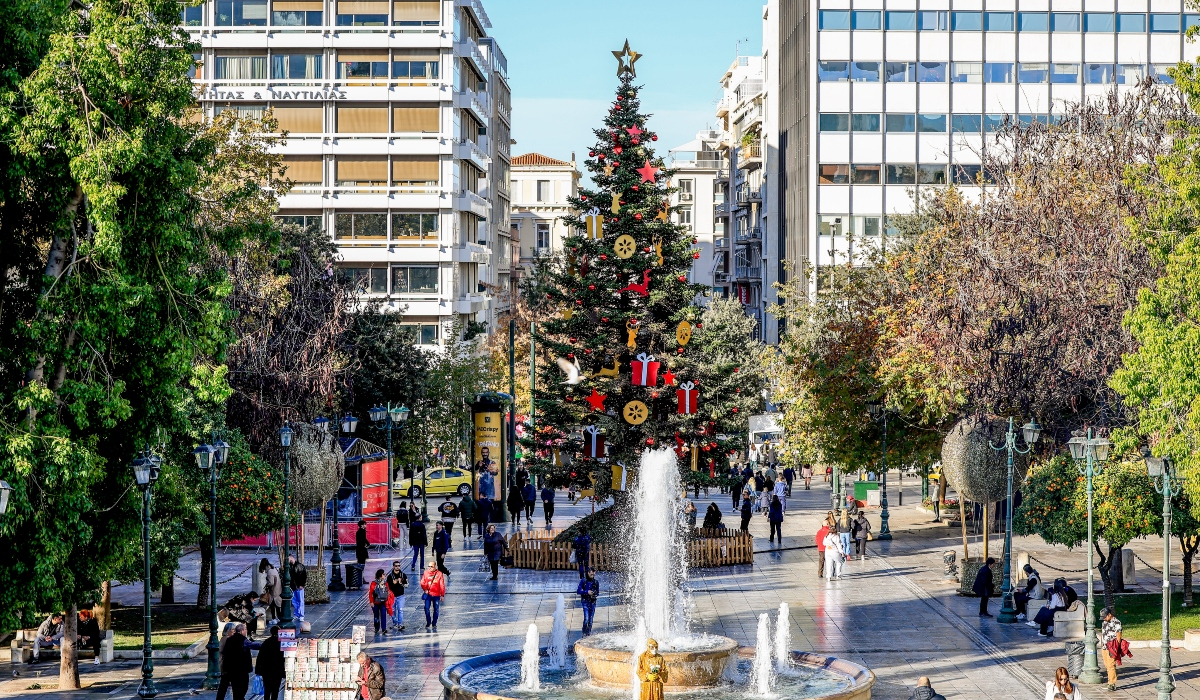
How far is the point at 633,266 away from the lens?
39.4 m

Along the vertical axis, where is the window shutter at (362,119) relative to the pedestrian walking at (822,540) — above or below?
above

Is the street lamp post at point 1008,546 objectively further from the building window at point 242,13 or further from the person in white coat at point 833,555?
the building window at point 242,13

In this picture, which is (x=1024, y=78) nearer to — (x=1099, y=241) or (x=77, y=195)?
(x=1099, y=241)

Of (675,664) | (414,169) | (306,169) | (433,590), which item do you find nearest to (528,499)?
(433,590)

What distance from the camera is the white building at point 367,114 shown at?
221 ft

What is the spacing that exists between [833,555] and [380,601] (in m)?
11.9

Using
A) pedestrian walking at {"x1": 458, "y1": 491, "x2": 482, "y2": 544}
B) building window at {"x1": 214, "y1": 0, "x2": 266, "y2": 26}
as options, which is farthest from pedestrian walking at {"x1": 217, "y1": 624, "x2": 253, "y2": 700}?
building window at {"x1": 214, "y1": 0, "x2": 266, "y2": 26}

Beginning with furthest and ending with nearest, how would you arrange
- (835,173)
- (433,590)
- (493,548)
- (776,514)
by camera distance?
1. (835,173)
2. (776,514)
3. (493,548)
4. (433,590)

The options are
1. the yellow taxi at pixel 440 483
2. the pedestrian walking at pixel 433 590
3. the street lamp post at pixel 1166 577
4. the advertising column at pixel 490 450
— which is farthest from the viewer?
the yellow taxi at pixel 440 483

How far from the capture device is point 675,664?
21.4 meters

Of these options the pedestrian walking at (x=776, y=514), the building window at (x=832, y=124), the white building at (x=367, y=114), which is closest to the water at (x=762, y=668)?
the pedestrian walking at (x=776, y=514)

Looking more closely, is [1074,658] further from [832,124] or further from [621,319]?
[832,124]

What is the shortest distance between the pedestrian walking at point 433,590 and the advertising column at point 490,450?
58.2ft

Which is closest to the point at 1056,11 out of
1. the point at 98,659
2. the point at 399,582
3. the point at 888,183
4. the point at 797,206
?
the point at 888,183
